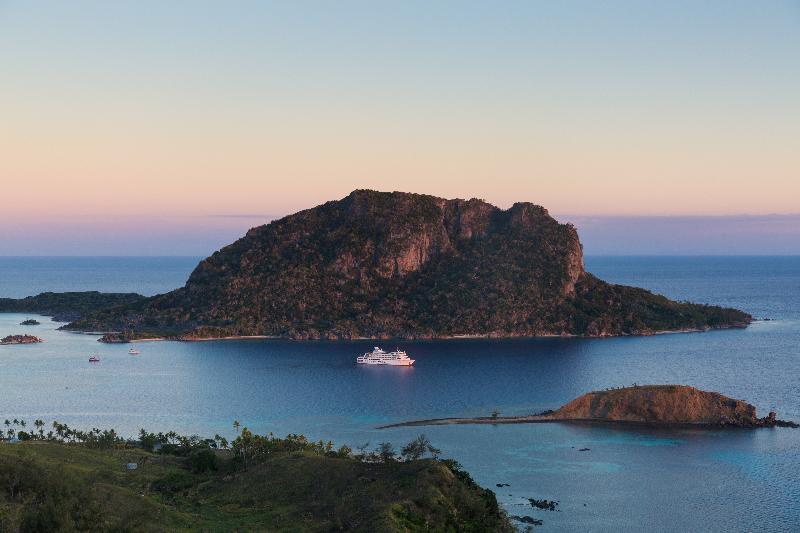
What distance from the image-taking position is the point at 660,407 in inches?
4796

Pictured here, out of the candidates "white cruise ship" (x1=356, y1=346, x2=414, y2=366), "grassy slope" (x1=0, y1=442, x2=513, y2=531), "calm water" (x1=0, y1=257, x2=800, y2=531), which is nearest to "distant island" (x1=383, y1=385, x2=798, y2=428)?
"calm water" (x1=0, y1=257, x2=800, y2=531)

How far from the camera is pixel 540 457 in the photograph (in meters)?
101

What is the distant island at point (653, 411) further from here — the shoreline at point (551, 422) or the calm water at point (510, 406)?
the calm water at point (510, 406)

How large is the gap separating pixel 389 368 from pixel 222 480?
84.0 meters

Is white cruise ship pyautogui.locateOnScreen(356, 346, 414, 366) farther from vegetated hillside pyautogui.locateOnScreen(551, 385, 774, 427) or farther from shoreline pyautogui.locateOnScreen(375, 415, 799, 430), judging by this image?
vegetated hillside pyautogui.locateOnScreen(551, 385, 774, 427)

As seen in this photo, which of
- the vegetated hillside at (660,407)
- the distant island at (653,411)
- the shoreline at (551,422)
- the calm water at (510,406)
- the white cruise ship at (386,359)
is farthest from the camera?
the white cruise ship at (386,359)

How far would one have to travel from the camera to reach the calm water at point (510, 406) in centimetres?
8600

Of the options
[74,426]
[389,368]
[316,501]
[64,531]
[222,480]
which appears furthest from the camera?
[389,368]

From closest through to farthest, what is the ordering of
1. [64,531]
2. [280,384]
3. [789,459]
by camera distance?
[64,531] < [789,459] < [280,384]

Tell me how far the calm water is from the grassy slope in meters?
10.6

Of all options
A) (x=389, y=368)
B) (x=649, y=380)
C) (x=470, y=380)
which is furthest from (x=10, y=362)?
(x=649, y=380)

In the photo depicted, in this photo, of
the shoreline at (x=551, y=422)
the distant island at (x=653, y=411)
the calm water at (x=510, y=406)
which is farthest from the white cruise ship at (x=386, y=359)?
the distant island at (x=653, y=411)

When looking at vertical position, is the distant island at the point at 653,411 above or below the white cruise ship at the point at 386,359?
below

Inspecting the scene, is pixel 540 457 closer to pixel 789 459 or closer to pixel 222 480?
pixel 789 459
